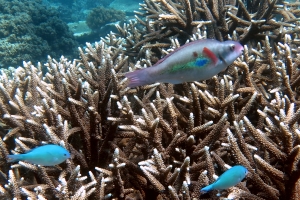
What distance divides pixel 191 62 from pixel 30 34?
475 inches

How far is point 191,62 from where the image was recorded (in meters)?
1.92

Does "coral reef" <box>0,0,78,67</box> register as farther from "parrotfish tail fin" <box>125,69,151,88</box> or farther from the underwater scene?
"parrotfish tail fin" <box>125,69,151,88</box>

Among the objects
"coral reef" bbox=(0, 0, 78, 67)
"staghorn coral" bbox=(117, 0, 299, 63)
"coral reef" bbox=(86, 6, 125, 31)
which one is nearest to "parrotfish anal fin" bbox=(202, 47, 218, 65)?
"staghorn coral" bbox=(117, 0, 299, 63)

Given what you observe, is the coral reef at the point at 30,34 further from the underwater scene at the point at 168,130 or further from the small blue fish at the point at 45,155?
the small blue fish at the point at 45,155

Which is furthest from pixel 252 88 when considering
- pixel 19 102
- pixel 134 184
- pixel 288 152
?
pixel 19 102

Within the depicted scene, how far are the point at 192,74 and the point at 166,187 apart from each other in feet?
3.10

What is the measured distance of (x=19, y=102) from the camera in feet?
9.29

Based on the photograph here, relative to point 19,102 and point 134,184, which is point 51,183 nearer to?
point 134,184

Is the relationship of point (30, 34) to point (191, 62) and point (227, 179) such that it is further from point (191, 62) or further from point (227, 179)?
point (227, 179)

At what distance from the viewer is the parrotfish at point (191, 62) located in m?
1.89

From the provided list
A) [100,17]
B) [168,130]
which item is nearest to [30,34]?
[100,17]

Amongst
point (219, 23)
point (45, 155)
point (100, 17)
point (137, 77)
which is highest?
point (137, 77)

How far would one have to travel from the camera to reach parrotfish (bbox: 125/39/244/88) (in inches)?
74.3

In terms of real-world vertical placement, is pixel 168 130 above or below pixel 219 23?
below
